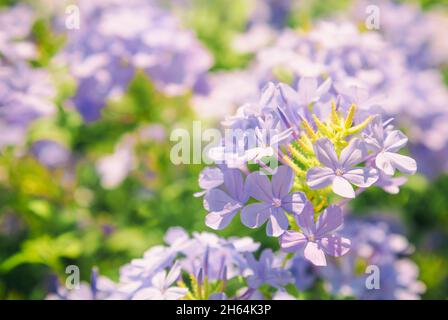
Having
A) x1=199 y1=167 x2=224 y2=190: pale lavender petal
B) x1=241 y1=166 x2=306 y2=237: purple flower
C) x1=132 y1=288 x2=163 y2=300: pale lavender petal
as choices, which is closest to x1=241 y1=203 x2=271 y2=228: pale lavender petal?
x1=241 y1=166 x2=306 y2=237: purple flower

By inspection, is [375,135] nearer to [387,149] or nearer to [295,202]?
[387,149]

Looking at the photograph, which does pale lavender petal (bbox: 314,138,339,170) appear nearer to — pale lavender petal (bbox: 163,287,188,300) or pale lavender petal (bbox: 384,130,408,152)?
pale lavender petal (bbox: 384,130,408,152)

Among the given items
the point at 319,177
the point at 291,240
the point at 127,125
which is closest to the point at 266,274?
the point at 291,240

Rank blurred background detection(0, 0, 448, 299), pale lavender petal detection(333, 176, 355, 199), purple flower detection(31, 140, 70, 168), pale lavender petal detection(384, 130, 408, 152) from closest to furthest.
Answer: pale lavender petal detection(333, 176, 355, 199) < pale lavender petal detection(384, 130, 408, 152) < blurred background detection(0, 0, 448, 299) < purple flower detection(31, 140, 70, 168)

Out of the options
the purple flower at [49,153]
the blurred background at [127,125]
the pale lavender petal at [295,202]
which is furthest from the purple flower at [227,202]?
the purple flower at [49,153]

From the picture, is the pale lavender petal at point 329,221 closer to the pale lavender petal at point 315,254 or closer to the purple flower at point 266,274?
the pale lavender petal at point 315,254

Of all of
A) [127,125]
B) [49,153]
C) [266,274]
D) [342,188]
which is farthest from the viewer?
[49,153]
